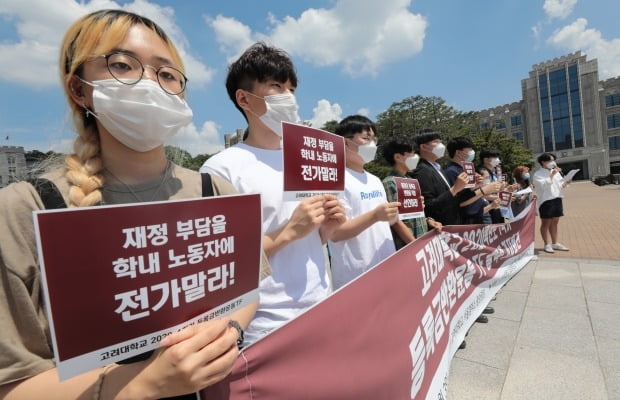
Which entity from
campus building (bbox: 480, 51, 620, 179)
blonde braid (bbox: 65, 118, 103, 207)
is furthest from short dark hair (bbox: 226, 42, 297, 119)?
campus building (bbox: 480, 51, 620, 179)

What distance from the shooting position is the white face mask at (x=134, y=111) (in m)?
0.95

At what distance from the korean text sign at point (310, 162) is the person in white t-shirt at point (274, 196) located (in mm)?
75

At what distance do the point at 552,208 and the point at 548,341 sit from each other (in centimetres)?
440

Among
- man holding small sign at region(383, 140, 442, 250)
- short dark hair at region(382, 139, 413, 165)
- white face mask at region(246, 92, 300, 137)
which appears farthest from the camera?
short dark hair at region(382, 139, 413, 165)

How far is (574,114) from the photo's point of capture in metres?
53.9

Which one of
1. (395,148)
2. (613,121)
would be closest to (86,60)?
(395,148)

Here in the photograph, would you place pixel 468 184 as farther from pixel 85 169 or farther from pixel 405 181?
pixel 85 169

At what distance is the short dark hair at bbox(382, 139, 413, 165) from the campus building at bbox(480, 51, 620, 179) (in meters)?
59.1

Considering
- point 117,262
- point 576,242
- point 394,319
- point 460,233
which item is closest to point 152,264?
point 117,262

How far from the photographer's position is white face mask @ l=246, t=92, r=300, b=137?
66.5 inches

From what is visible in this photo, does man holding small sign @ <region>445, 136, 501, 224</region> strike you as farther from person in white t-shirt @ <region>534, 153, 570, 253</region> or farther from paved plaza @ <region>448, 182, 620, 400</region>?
person in white t-shirt @ <region>534, 153, 570, 253</region>

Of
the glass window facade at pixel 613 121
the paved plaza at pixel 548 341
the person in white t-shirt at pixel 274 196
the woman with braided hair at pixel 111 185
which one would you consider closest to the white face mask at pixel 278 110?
the person in white t-shirt at pixel 274 196

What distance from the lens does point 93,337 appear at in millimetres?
604

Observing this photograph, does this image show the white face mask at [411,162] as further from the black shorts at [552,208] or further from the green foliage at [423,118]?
the green foliage at [423,118]
